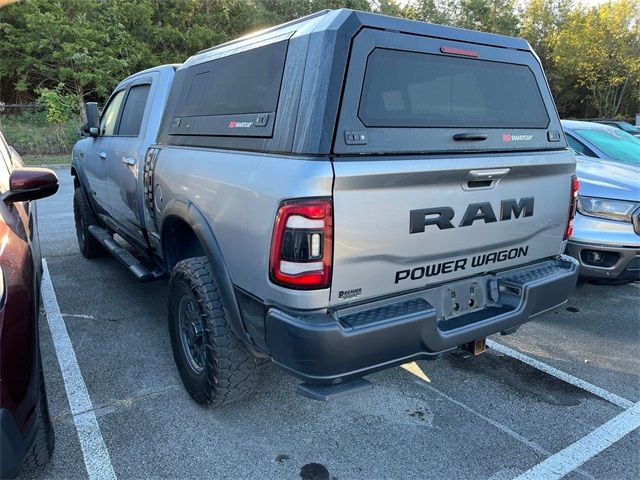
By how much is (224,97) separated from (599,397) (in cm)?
298

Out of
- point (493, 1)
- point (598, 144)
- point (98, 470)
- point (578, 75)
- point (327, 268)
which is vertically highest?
point (493, 1)

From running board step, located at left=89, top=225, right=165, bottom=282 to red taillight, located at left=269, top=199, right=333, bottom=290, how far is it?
201cm

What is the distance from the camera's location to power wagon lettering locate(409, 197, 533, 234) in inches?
88.6

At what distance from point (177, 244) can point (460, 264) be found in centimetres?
190

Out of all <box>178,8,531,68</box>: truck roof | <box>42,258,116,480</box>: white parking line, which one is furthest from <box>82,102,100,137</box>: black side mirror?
<box>178,8,531,68</box>: truck roof

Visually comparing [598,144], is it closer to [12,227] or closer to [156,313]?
[156,313]

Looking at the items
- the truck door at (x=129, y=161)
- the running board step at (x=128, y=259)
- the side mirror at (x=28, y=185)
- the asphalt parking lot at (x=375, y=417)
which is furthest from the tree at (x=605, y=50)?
the side mirror at (x=28, y=185)

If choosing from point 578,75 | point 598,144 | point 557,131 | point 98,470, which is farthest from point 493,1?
point 98,470

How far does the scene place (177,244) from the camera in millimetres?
3316

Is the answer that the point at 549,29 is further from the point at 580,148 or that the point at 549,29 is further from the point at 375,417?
the point at 375,417

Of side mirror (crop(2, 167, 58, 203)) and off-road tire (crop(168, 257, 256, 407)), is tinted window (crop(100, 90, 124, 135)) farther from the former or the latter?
off-road tire (crop(168, 257, 256, 407))

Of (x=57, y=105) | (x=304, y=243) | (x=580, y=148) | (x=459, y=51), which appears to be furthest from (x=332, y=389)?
(x=57, y=105)

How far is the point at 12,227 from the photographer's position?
97.1 inches

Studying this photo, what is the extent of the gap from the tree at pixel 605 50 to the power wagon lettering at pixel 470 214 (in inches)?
988
